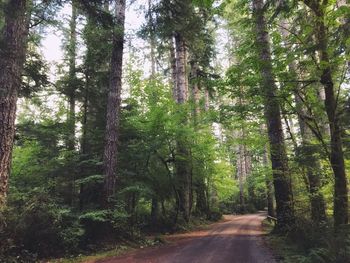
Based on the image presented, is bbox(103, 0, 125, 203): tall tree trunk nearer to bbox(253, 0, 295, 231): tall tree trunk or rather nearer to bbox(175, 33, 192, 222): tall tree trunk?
bbox(175, 33, 192, 222): tall tree trunk

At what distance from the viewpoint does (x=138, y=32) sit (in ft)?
37.1

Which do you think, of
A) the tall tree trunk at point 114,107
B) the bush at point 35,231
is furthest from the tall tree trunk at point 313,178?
the bush at point 35,231

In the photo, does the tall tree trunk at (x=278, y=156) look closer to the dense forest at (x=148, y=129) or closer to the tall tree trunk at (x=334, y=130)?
the dense forest at (x=148, y=129)

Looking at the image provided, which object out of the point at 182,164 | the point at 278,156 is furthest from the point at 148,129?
the point at 278,156

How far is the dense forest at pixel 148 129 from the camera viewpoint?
7.50 meters

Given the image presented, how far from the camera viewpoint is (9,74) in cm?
780

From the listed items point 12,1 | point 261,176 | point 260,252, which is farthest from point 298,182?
point 12,1

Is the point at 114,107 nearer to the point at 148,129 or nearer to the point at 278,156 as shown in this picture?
the point at 148,129

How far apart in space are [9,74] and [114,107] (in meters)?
3.53

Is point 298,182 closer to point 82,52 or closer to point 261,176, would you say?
point 261,176

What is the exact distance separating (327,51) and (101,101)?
8.29 metres

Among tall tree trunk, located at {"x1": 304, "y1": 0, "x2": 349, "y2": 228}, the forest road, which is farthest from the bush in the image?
tall tree trunk, located at {"x1": 304, "y1": 0, "x2": 349, "y2": 228}

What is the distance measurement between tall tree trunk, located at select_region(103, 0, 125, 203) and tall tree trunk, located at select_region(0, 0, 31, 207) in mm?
3073

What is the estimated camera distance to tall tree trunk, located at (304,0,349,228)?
24.1 feet
